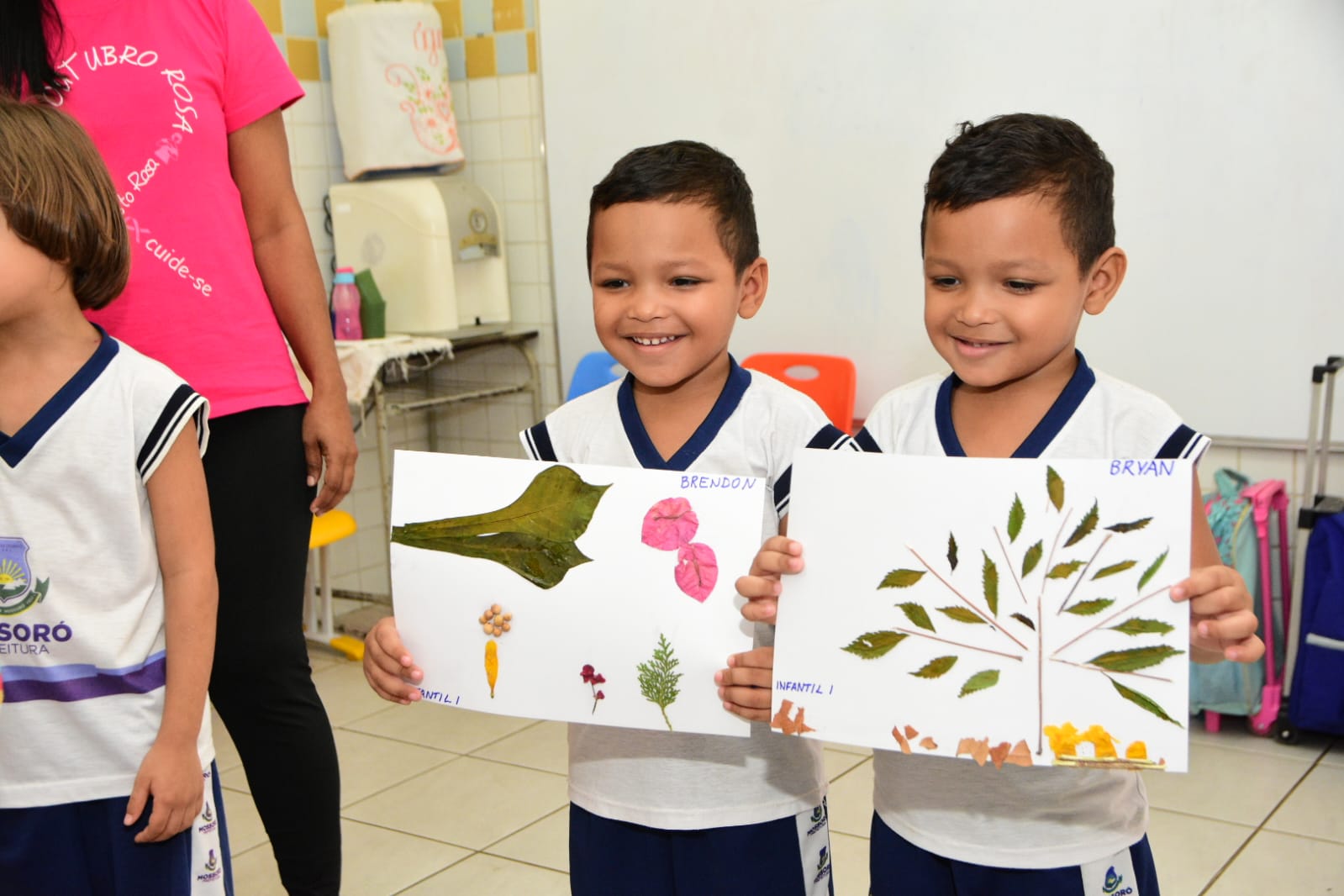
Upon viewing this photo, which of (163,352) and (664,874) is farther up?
(163,352)

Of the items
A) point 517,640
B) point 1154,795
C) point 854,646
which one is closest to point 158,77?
point 517,640

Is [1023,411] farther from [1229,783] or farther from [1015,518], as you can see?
[1229,783]

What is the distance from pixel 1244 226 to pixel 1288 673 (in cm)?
101

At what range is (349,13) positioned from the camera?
148 inches

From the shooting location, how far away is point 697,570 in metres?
1.29

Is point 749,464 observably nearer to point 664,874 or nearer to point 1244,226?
point 664,874

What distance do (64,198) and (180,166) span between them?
28 centimetres

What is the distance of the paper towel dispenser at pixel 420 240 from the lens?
3764mm

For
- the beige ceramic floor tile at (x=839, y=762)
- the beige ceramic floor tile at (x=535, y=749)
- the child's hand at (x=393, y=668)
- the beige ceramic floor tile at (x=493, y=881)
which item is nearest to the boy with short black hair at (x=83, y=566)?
the child's hand at (x=393, y=668)

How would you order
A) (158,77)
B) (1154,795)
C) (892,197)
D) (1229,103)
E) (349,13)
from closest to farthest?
1. (158,77)
2. (1154,795)
3. (1229,103)
4. (892,197)
5. (349,13)

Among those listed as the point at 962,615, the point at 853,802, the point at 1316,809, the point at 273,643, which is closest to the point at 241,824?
the point at 273,643

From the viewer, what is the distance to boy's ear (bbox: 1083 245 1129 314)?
1.29 meters

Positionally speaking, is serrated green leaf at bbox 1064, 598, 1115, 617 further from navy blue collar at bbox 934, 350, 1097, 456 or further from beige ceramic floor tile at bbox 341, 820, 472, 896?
beige ceramic floor tile at bbox 341, 820, 472, 896

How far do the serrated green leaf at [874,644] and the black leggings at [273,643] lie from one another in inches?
32.7
